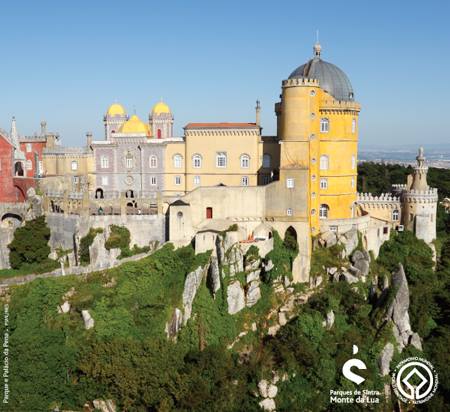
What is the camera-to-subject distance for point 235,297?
4244cm

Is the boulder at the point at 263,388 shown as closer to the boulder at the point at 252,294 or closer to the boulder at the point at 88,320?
the boulder at the point at 252,294

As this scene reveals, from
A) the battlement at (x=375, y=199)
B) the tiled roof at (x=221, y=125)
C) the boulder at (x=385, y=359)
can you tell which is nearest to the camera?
the boulder at (x=385, y=359)

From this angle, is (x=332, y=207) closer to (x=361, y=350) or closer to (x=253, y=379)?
(x=361, y=350)

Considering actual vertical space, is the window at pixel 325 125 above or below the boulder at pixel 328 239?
above

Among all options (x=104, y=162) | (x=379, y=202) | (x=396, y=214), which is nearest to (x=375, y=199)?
(x=379, y=202)

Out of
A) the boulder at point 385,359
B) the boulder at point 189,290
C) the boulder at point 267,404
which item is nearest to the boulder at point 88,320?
the boulder at point 189,290

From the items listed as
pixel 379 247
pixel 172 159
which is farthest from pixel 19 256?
pixel 379 247

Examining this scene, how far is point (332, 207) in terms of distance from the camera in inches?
1891

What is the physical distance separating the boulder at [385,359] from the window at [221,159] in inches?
750

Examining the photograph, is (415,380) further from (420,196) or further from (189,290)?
(189,290)

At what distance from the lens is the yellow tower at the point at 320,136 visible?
45906 millimetres

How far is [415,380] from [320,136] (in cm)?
1823

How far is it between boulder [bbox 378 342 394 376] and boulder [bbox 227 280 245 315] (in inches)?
379

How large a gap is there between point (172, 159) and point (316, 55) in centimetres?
1425
